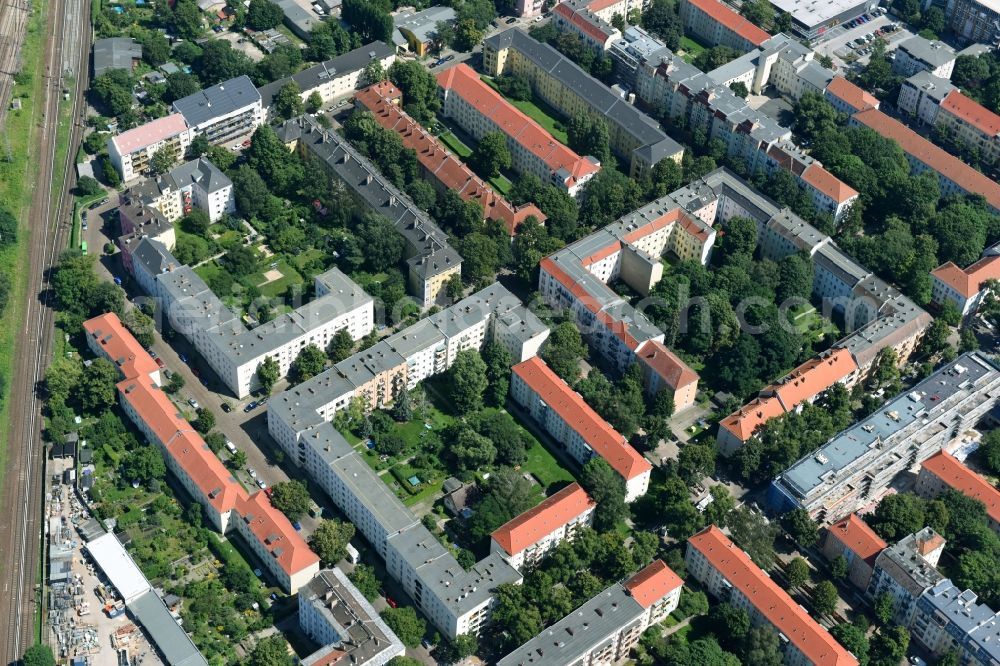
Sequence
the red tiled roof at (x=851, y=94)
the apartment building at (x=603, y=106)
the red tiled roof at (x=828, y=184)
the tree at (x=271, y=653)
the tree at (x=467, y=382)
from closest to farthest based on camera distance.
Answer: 1. the tree at (x=271, y=653)
2. the tree at (x=467, y=382)
3. the red tiled roof at (x=828, y=184)
4. the apartment building at (x=603, y=106)
5. the red tiled roof at (x=851, y=94)

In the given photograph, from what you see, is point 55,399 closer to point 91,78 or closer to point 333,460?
point 333,460

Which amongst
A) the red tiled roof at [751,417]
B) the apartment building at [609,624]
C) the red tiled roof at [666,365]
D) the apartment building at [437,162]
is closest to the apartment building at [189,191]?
the apartment building at [437,162]

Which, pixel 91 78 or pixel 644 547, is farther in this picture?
pixel 91 78

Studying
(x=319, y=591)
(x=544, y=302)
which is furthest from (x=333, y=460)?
(x=544, y=302)

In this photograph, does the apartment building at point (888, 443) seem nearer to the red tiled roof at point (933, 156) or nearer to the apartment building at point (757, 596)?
the apartment building at point (757, 596)

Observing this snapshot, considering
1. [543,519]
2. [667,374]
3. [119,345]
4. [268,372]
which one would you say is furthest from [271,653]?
[667,374]

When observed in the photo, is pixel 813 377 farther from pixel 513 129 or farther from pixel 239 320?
pixel 239 320
